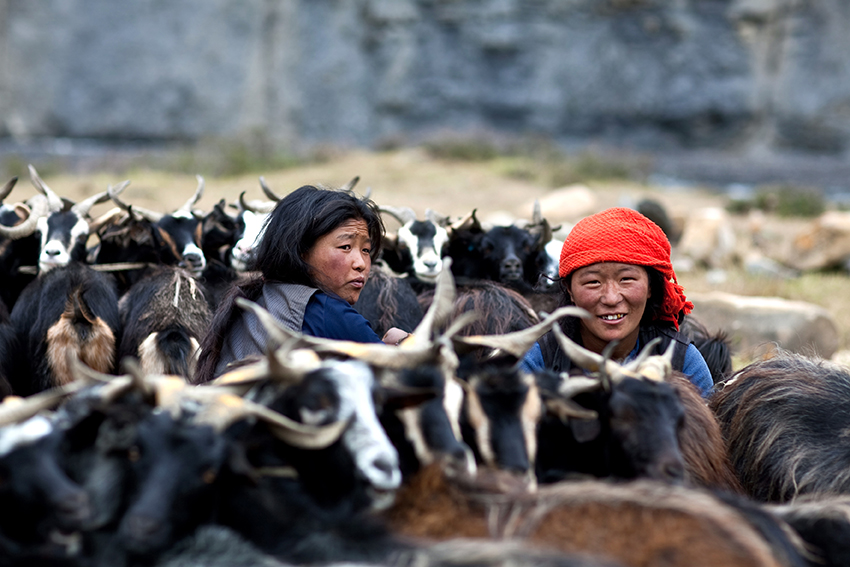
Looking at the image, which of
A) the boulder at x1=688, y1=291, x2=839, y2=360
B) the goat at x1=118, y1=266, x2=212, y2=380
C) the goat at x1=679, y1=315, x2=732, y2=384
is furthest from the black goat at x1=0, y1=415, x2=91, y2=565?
the boulder at x1=688, y1=291, x2=839, y2=360

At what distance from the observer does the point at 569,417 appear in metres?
3.28

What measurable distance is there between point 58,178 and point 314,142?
28.5ft

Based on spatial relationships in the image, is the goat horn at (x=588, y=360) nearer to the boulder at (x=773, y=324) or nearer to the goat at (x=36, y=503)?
the goat at (x=36, y=503)

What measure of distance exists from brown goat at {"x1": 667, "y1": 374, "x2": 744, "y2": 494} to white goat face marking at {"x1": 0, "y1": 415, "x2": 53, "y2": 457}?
2377 mm

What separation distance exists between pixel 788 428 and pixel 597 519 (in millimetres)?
1646

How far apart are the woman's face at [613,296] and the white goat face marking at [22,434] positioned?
2.46 meters

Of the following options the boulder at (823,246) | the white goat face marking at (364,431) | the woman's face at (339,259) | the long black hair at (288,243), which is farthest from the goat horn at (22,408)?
the boulder at (823,246)

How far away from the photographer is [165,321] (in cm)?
542

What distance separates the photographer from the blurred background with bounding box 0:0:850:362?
838 inches

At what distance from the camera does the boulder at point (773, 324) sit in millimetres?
7547

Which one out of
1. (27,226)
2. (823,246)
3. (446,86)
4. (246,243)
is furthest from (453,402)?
(446,86)

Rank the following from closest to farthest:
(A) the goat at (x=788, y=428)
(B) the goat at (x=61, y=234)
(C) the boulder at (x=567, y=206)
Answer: (A) the goat at (x=788, y=428) < (B) the goat at (x=61, y=234) < (C) the boulder at (x=567, y=206)

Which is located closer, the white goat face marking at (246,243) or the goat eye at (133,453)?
the goat eye at (133,453)

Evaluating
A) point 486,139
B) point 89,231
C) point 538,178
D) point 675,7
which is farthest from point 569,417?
point 675,7
